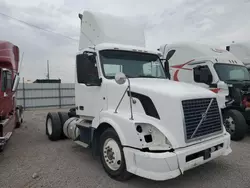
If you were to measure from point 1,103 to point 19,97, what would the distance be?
13.8 metres

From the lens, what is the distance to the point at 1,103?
5648 millimetres

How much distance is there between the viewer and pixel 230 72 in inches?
308

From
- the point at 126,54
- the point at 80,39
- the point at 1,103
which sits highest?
the point at 80,39

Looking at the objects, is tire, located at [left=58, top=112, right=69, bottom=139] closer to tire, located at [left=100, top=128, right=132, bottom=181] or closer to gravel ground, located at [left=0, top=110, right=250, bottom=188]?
gravel ground, located at [left=0, top=110, right=250, bottom=188]

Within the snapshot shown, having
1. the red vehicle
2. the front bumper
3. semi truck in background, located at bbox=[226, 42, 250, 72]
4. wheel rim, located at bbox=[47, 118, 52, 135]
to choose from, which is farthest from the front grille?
semi truck in background, located at bbox=[226, 42, 250, 72]

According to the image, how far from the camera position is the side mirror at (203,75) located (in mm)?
7676

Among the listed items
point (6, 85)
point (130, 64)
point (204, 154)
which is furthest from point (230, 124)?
point (6, 85)

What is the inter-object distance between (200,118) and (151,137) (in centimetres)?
90

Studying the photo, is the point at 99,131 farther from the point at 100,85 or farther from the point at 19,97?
the point at 19,97

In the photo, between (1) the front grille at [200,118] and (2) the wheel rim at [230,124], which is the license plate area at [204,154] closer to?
(1) the front grille at [200,118]

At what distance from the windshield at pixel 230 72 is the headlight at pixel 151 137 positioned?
16.6ft

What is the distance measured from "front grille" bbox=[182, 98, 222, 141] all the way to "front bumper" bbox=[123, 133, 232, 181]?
0.73ft

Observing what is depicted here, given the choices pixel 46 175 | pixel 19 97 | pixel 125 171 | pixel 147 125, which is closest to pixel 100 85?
pixel 147 125

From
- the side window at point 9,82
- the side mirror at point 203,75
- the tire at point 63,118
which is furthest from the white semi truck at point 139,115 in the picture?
the side mirror at point 203,75
